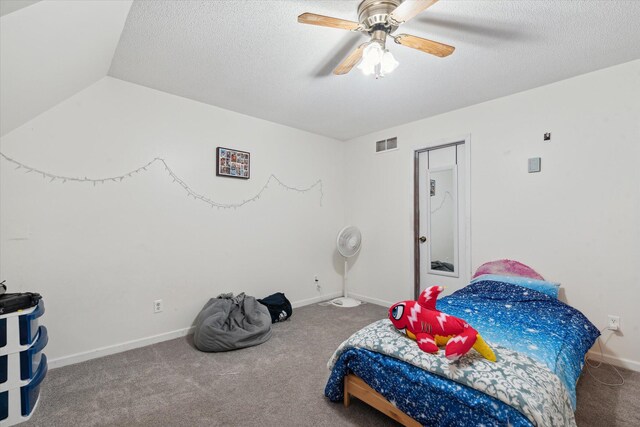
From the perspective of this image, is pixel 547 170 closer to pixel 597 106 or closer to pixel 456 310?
pixel 597 106

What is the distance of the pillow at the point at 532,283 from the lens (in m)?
2.48

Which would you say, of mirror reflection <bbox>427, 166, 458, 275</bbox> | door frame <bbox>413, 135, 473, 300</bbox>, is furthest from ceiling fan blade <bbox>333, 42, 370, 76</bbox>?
mirror reflection <bbox>427, 166, 458, 275</bbox>

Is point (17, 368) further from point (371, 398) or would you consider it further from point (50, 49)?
point (371, 398)

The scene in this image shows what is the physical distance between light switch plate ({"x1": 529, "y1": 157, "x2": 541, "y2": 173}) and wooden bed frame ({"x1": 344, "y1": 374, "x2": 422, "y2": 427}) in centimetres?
250

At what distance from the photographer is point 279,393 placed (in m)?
2.03

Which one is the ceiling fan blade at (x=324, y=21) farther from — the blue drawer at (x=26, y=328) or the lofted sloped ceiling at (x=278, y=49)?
the blue drawer at (x=26, y=328)

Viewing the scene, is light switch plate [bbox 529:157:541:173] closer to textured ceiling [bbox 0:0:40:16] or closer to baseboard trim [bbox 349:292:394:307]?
baseboard trim [bbox 349:292:394:307]

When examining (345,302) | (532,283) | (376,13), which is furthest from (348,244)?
(376,13)

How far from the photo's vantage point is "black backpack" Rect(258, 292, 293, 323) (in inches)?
133

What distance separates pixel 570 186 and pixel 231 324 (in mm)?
3329

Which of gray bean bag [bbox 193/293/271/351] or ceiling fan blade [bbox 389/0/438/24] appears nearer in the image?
ceiling fan blade [bbox 389/0/438/24]

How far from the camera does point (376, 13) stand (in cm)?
166

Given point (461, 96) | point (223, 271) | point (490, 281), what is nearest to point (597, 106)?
point (461, 96)

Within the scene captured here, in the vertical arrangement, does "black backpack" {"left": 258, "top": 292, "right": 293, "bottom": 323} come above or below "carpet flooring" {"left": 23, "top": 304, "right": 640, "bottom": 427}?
above
